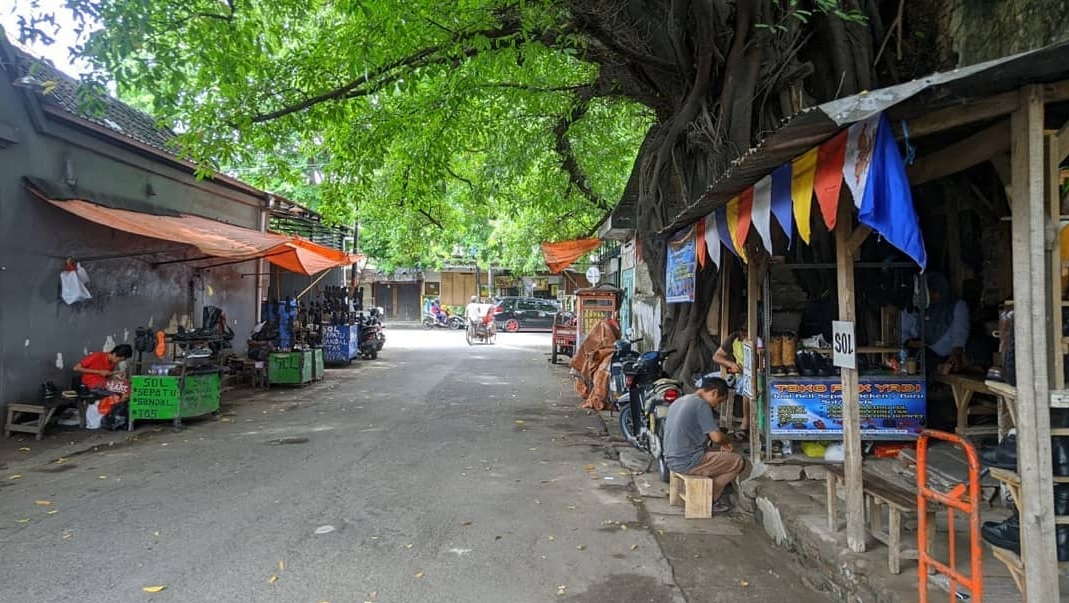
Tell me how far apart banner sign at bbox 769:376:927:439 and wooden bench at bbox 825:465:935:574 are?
1.33m

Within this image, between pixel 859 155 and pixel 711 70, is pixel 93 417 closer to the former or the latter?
pixel 711 70

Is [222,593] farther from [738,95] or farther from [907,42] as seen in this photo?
[907,42]

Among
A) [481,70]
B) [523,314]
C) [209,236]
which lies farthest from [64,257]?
[523,314]

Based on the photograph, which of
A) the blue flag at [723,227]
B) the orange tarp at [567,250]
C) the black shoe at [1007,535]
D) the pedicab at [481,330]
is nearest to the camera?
the black shoe at [1007,535]

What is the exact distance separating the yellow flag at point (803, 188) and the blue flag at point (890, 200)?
647 millimetres

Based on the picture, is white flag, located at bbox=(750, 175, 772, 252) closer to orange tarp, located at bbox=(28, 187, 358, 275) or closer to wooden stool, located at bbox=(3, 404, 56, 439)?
orange tarp, located at bbox=(28, 187, 358, 275)

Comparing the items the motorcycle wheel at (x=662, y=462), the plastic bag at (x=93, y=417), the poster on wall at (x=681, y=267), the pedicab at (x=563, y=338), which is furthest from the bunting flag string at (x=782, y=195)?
the pedicab at (x=563, y=338)

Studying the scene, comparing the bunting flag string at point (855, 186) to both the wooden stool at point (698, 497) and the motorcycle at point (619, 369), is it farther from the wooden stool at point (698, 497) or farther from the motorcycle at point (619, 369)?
the motorcycle at point (619, 369)

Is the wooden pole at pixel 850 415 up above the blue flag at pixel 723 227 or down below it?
below

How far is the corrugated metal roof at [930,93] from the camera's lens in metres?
2.65

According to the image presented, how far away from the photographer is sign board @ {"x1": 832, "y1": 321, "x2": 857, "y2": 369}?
13.3ft

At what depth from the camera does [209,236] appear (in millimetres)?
10508

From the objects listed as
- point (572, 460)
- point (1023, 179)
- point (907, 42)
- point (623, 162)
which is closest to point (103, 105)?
point (572, 460)

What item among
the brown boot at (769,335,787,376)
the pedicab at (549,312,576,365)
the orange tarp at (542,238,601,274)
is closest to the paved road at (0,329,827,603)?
the brown boot at (769,335,787,376)
